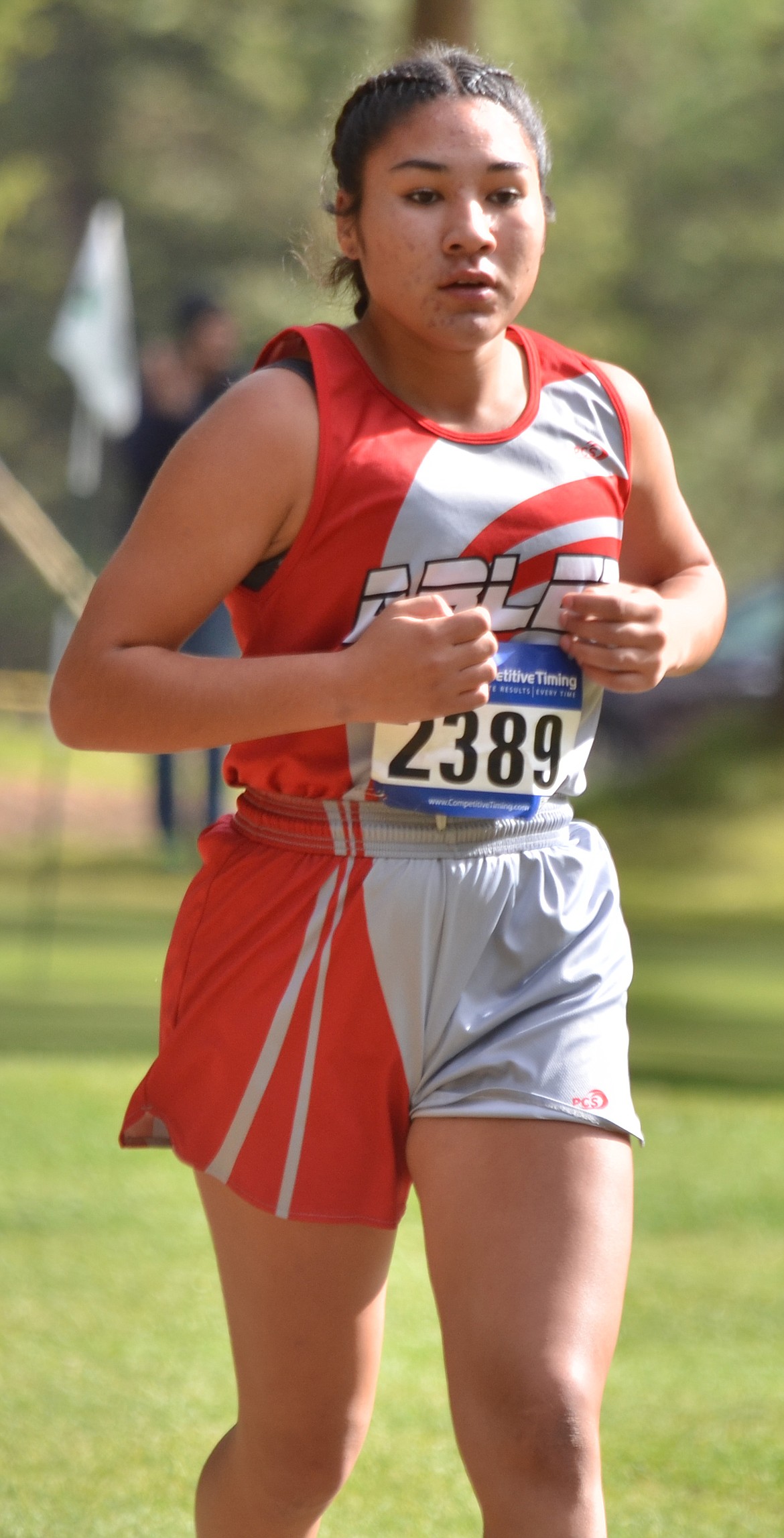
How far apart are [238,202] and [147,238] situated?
1.52 m

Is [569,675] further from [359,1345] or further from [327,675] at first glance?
[359,1345]

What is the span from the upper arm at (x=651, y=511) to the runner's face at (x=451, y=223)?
0.77 feet

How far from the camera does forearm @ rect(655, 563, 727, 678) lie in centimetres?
228

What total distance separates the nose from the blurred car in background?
15388 millimetres

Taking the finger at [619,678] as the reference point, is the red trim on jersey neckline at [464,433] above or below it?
above

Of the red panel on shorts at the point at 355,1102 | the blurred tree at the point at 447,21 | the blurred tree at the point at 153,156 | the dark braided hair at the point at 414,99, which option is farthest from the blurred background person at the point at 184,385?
the blurred tree at the point at 153,156

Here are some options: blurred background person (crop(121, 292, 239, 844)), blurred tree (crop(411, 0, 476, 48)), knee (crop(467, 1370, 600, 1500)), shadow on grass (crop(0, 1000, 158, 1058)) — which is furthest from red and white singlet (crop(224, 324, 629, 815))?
blurred tree (crop(411, 0, 476, 48))

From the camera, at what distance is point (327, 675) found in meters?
2.04

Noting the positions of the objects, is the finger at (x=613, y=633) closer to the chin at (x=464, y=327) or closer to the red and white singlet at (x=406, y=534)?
the red and white singlet at (x=406, y=534)

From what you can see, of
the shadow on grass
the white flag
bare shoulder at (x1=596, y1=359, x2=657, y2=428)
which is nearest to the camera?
bare shoulder at (x1=596, y1=359, x2=657, y2=428)

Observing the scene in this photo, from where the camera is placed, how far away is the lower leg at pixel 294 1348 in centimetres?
213

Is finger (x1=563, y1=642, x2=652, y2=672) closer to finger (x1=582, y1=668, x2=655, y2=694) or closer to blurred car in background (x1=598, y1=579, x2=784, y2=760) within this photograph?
finger (x1=582, y1=668, x2=655, y2=694)

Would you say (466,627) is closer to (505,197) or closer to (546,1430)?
(505,197)

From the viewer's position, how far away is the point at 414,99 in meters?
2.20
